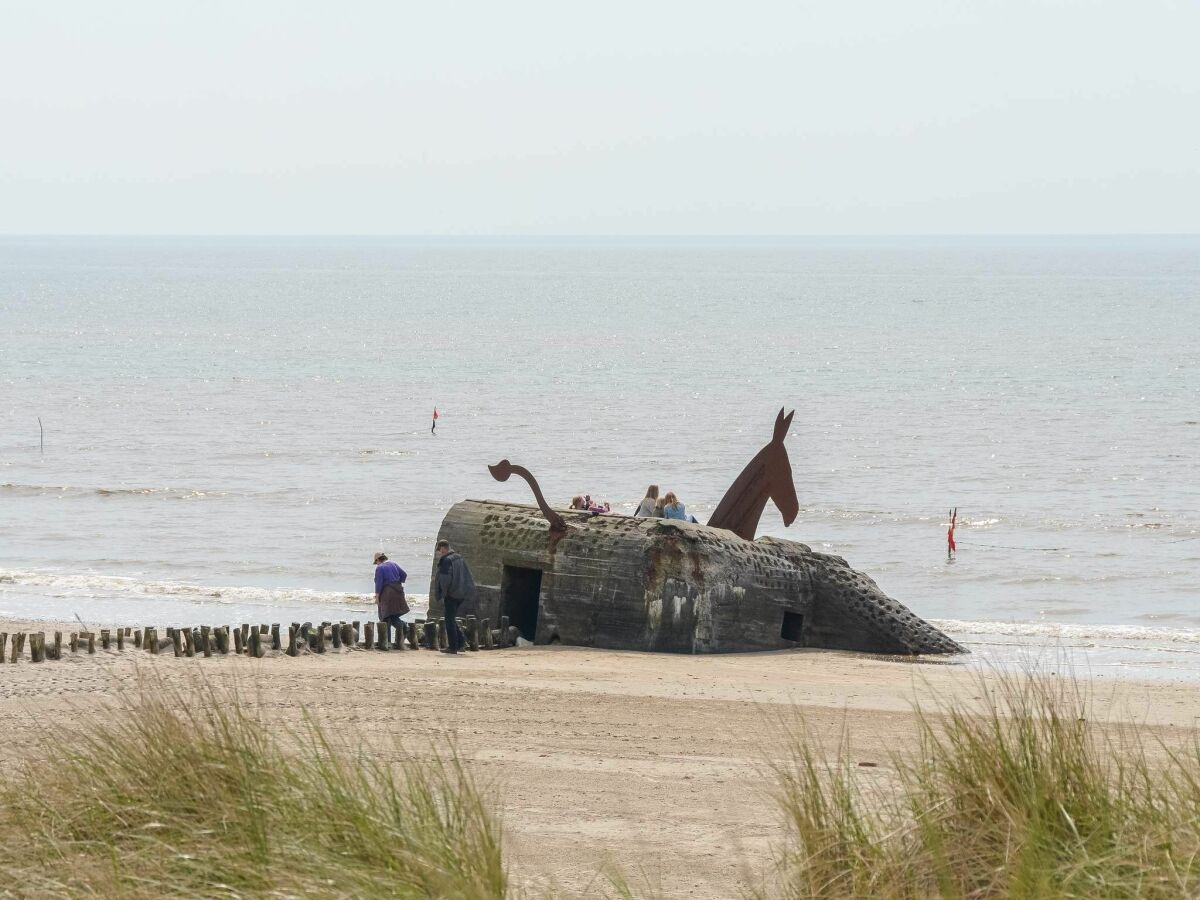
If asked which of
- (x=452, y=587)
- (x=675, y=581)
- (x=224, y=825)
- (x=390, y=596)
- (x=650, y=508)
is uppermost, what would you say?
(x=650, y=508)

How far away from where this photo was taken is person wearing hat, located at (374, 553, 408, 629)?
1531 centimetres

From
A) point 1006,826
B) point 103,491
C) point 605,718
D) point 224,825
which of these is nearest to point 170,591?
point 605,718

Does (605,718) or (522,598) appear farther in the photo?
(522,598)

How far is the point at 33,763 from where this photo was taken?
645 centimetres

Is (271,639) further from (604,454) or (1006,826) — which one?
(604,454)

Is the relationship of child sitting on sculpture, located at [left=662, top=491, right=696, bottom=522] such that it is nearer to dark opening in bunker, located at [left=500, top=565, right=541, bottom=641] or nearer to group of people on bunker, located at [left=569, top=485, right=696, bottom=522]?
group of people on bunker, located at [left=569, top=485, right=696, bottom=522]

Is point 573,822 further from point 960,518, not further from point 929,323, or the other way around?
point 929,323

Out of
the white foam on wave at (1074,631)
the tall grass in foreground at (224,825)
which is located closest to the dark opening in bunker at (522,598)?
the white foam on wave at (1074,631)

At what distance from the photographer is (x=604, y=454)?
43.2 m

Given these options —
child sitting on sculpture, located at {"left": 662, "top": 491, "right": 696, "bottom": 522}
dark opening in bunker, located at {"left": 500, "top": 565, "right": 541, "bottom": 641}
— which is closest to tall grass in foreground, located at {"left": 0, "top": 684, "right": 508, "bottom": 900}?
dark opening in bunker, located at {"left": 500, "top": 565, "right": 541, "bottom": 641}

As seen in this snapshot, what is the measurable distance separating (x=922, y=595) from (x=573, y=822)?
53.3 feet

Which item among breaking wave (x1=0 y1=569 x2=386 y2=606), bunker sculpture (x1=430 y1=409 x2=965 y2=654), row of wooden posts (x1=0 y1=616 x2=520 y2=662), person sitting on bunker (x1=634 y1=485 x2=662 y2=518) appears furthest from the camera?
breaking wave (x1=0 y1=569 x2=386 y2=606)

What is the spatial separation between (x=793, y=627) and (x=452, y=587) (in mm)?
3907

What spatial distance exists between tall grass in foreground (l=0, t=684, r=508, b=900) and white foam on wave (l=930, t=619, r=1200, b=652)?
1460 centimetres
